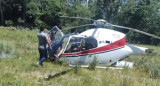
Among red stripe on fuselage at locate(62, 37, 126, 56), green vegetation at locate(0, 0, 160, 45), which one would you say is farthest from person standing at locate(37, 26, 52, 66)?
green vegetation at locate(0, 0, 160, 45)

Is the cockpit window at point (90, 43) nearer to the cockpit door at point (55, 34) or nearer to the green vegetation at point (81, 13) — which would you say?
the cockpit door at point (55, 34)

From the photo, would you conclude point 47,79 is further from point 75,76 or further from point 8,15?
point 8,15

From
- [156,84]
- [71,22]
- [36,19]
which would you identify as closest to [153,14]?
[71,22]

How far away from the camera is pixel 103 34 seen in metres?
10.6

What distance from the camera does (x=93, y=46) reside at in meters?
10.1

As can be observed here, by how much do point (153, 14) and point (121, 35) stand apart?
5162 centimetres

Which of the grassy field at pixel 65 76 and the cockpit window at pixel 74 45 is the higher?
the cockpit window at pixel 74 45

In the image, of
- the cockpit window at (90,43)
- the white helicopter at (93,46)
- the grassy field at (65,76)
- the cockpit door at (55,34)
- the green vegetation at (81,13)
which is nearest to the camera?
the grassy field at (65,76)

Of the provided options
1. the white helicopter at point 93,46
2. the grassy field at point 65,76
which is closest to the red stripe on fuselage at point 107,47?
the white helicopter at point 93,46

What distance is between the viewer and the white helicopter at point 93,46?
9.61 metres

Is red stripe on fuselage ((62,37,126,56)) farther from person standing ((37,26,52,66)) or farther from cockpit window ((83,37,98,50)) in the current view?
person standing ((37,26,52,66))

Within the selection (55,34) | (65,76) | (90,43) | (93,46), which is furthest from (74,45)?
(65,76)

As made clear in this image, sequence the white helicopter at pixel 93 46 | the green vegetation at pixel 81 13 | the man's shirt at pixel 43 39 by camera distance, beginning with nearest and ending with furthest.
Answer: the man's shirt at pixel 43 39 < the white helicopter at pixel 93 46 < the green vegetation at pixel 81 13

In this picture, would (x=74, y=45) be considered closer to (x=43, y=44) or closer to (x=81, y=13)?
(x=43, y=44)
